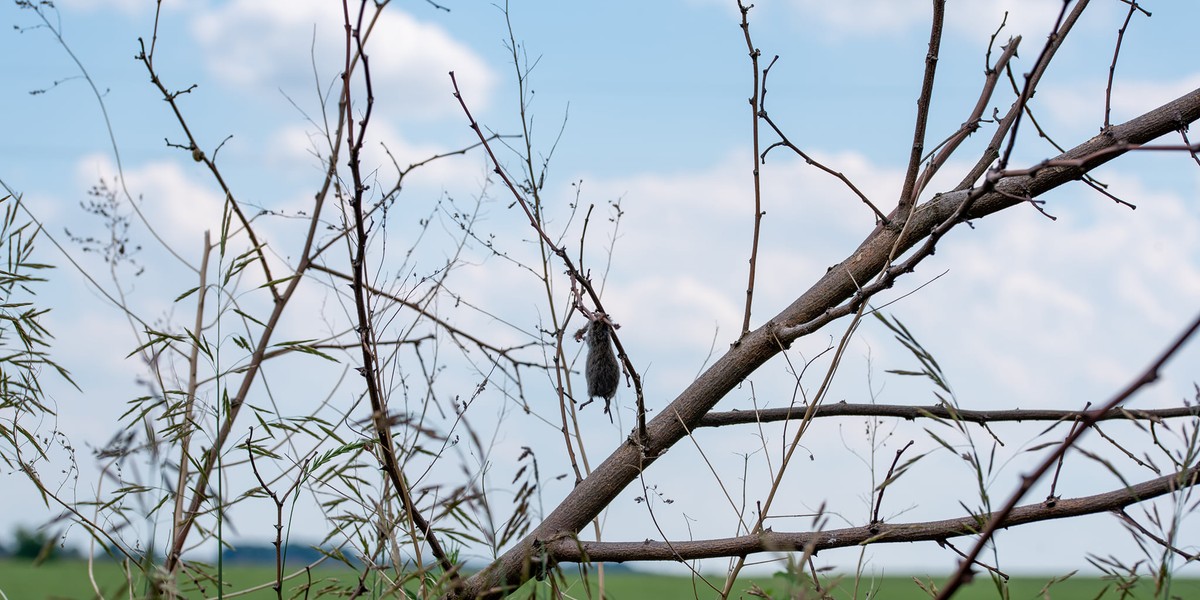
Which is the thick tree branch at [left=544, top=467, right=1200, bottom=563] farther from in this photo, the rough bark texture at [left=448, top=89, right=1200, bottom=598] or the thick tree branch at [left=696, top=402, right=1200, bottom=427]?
the thick tree branch at [left=696, top=402, right=1200, bottom=427]

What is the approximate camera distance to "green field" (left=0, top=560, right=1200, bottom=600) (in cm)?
166

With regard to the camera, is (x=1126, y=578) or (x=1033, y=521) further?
(x=1033, y=521)

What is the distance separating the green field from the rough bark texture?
0.52 ft

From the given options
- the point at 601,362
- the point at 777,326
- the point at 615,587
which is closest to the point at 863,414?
the point at 777,326

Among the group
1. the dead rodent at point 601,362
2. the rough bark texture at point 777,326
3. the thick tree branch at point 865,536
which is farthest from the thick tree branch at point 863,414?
the thick tree branch at point 865,536

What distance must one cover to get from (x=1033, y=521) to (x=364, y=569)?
1134 mm

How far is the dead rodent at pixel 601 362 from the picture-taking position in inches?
67.8

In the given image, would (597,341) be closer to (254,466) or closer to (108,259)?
(254,466)

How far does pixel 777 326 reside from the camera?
68.3 inches

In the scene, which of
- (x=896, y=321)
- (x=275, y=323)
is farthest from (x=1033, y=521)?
(x=275, y=323)

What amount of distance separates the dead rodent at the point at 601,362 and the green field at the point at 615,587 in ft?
1.18

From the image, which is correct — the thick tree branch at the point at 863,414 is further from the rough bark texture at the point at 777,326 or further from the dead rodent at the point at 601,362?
the dead rodent at the point at 601,362

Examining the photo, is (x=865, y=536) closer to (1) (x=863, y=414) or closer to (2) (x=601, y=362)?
(1) (x=863, y=414)

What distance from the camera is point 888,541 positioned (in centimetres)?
149
